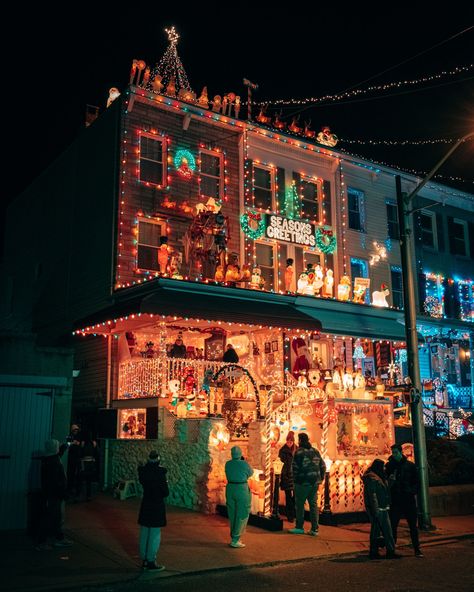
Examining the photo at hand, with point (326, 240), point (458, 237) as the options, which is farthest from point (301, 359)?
point (458, 237)

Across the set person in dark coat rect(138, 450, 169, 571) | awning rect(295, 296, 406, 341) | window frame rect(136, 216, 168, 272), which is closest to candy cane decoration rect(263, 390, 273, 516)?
person in dark coat rect(138, 450, 169, 571)

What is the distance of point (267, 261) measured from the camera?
21.8m

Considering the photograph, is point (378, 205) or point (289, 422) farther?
point (378, 205)

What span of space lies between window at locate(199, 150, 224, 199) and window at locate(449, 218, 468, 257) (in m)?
12.0

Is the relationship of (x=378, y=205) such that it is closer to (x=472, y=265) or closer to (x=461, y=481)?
(x=472, y=265)

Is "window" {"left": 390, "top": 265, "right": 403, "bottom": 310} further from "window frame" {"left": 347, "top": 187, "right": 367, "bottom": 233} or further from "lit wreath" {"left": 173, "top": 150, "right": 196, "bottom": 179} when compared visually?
"lit wreath" {"left": 173, "top": 150, "right": 196, "bottom": 179}

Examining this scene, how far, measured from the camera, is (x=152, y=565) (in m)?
9.09

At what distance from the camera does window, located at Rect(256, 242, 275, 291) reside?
2164 centimetres

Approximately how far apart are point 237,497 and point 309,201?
14360mm

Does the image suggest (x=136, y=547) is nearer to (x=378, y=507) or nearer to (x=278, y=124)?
(x=378, y=507)

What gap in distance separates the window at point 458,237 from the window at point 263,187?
9812 millimetres

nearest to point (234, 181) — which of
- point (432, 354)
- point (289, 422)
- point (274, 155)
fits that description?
point (274, 155)

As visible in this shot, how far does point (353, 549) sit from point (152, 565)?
12.9 ft

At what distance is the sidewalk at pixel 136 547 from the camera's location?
8758 mm
